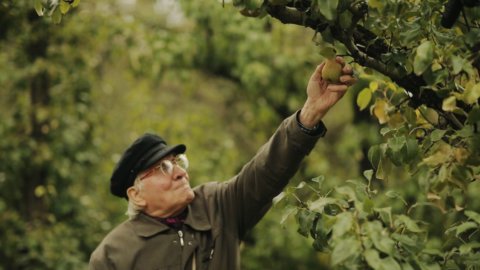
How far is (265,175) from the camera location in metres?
2.97

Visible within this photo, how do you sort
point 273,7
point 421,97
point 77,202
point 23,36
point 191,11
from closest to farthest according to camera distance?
point 273,7, point 421,97, point 23,36, point 77,202, point 191,11

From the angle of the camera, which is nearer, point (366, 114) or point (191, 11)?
point (191, 11)

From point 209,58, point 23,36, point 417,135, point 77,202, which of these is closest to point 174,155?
point 417,135

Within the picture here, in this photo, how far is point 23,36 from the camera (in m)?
6.16

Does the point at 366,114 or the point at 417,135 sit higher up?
the point at 417,135

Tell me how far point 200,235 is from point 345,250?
1649mm

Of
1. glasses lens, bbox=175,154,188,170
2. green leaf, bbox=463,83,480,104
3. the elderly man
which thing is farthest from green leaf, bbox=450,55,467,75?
glasses lens, bbox=175,154,188,170

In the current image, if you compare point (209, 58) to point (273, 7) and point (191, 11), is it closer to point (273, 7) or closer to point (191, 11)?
point (191, 11)

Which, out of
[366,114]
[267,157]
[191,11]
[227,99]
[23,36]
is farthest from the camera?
[227,99]

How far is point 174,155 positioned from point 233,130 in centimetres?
641

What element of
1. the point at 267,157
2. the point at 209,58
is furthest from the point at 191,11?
the point at 267,157

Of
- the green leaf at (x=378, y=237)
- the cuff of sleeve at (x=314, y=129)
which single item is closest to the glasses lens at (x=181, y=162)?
the cuff of sleeve at (x=314, y=129)

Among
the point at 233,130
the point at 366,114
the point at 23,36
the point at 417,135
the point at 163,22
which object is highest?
the point at 417,135

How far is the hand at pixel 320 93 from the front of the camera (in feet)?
7.78
